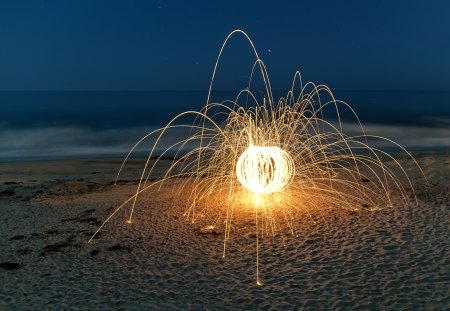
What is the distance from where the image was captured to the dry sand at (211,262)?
4898 millimetres

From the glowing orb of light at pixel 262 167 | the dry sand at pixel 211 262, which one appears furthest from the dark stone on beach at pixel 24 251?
the glowing orb of light at pixel 262 167

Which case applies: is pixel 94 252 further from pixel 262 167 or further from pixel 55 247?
pixel 262 167

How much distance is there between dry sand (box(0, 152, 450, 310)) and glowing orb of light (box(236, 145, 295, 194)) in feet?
2.91

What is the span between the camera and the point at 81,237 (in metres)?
7.04

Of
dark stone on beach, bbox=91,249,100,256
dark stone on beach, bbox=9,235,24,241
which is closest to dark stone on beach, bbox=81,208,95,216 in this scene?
dark stone on beach, bbox=9,235,24,241

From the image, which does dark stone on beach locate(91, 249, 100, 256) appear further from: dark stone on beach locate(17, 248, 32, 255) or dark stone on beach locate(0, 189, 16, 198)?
dark stone on beach locate(0, 189, 16, 198)

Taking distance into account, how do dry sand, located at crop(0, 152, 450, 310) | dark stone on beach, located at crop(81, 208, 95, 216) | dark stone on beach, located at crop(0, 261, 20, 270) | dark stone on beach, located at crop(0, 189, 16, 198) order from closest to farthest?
1. dry sand, located at crop(0, 152, 450, 310)
2. dark stone on beach, located at crop(0, 261, 20, 270)
3. dark stone on beach, located at crop(81, 208, 95, 216)
4. dark stone on beach, located at crop(0, 189, 16, 198)

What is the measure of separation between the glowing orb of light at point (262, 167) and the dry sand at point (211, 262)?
888 millimetres

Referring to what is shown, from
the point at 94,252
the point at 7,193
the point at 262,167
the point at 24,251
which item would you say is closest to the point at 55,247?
the point at 24,251

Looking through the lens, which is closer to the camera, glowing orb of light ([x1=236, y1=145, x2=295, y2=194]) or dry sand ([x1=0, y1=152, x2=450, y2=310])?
dry sand ([x1=0, y1=152, x2=450, y2=310])

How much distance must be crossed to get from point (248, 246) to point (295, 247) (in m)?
0.65

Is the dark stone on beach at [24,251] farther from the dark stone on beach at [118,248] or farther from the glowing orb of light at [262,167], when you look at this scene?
the glowing orb of light at [262,167]

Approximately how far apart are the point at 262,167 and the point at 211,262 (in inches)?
73.8

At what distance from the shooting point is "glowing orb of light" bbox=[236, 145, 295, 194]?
720cm
